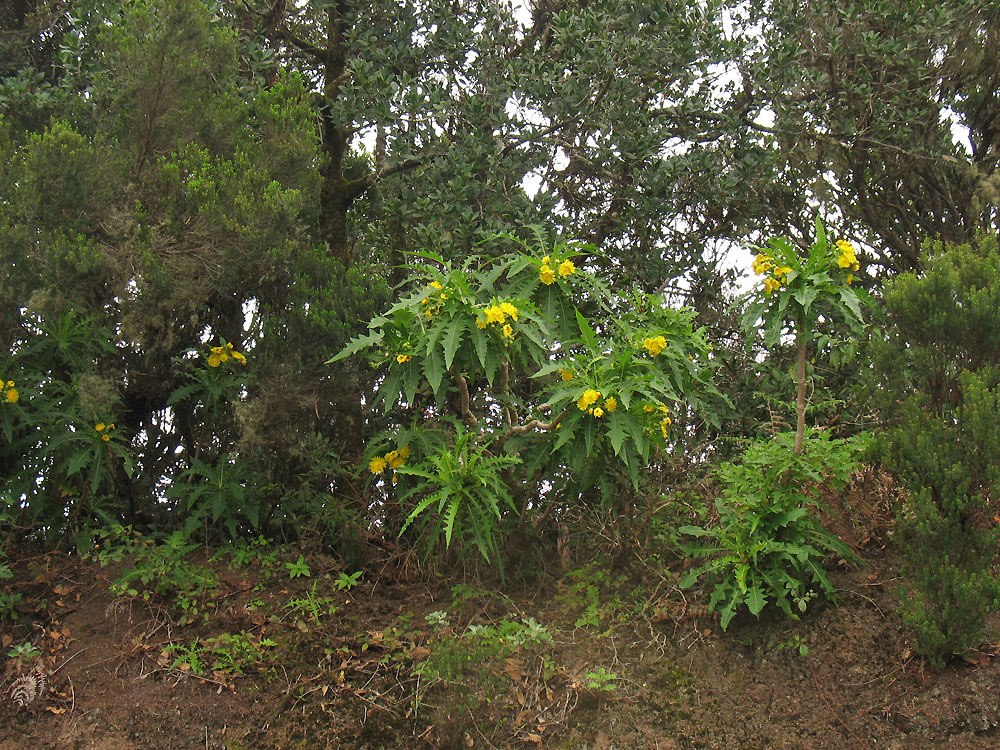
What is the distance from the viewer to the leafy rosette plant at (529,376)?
4.45 meters

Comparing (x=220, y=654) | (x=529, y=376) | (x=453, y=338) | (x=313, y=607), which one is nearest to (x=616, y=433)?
(x=529, y=376)

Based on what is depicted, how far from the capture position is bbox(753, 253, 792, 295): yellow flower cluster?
4.46 m

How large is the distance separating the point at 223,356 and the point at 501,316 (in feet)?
6.56

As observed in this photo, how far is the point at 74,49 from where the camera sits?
233 inches

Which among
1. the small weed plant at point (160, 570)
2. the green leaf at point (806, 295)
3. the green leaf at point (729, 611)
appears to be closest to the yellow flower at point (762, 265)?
the green leaf at point (806, 295)

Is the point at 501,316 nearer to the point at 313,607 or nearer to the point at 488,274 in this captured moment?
the point at 488,274

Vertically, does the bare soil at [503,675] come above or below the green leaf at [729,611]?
below

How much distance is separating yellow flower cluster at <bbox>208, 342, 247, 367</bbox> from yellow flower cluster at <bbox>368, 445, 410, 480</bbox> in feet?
3.49

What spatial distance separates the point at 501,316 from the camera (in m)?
4.45

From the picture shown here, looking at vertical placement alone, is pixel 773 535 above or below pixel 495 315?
below

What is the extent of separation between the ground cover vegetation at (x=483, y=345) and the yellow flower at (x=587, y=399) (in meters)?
A: 0.02

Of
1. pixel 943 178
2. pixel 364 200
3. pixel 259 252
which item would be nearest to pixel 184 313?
pixel 259 252

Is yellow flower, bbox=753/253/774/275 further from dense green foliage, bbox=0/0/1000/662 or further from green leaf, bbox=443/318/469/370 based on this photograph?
green leaf, bbox=443/318/469/370

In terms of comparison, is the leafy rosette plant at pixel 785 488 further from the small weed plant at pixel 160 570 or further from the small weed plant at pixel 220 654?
the small weed plant at pixel 160 570
